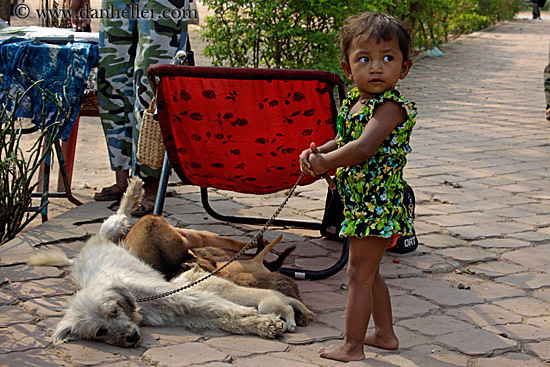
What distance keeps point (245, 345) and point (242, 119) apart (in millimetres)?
1465

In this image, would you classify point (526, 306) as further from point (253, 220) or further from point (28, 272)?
point (28, 272)

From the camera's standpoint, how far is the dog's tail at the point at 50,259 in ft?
13.5

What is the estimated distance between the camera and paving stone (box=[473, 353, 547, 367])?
3053 mm

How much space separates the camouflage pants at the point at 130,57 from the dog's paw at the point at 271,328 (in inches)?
89.5

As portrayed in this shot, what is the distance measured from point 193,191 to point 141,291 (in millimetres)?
2751

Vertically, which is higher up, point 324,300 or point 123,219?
point 123,219

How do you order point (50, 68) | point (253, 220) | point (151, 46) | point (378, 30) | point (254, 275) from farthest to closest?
1. point (50, 68)
2. point (151, 46)
3. point (253, 220)
4. point (254, 275)
5. point (378, 30)

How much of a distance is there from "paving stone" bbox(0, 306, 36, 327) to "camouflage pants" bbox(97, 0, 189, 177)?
187 cm

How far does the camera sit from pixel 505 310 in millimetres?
3680

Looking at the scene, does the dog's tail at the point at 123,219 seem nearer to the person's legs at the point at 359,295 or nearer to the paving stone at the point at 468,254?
the person's legs at the point at 359,295

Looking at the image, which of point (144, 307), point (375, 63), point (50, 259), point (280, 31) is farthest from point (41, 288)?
point (280, 31)

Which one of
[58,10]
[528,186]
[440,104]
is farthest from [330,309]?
[440,104]

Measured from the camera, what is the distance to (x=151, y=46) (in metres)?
5.19

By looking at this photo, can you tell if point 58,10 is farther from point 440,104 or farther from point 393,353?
point 440,104
